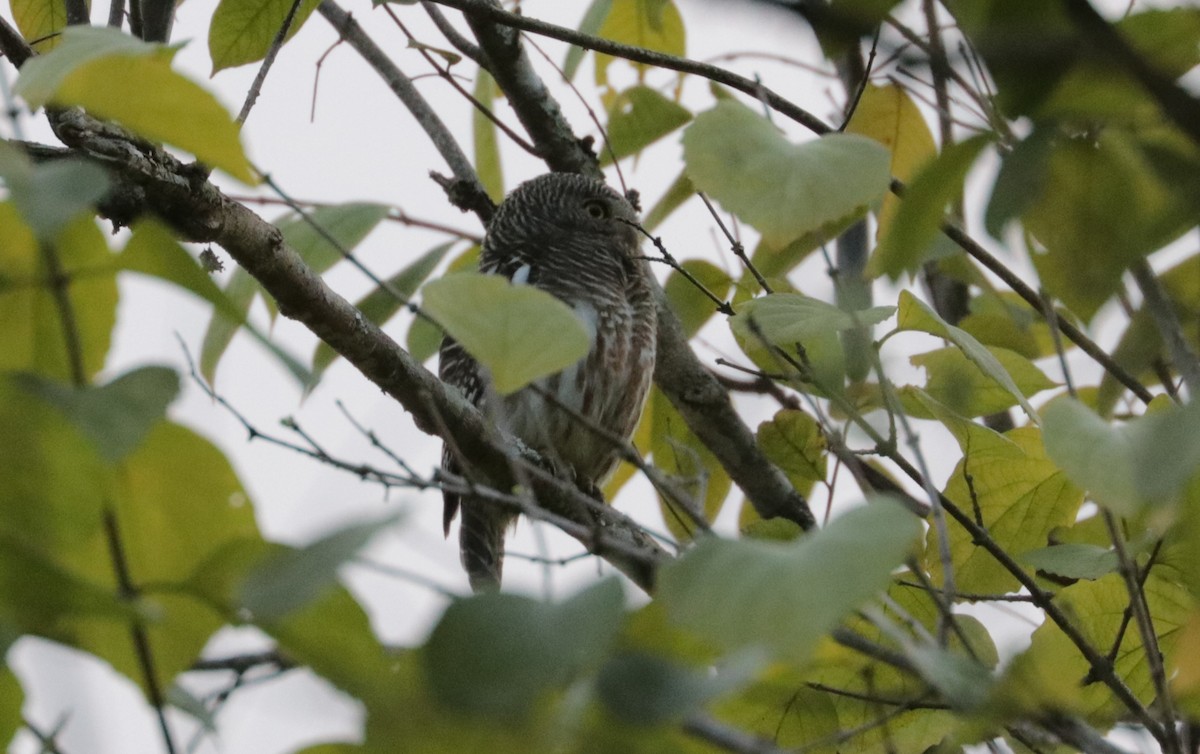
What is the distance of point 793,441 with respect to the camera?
2.60 meters

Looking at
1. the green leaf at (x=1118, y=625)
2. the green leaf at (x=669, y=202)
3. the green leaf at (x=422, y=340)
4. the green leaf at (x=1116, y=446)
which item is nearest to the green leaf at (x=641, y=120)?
the green leaf at (x=669, y=202)

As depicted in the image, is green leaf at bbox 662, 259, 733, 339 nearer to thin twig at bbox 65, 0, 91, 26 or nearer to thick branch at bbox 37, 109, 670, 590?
thick branch at bbox 37, 109, 670, 590

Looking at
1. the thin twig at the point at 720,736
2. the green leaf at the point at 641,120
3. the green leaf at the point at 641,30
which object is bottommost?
the thin twig at the point at 720,736

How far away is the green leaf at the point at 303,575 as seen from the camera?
623 millimetres

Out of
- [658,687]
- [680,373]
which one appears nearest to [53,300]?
[658,687]

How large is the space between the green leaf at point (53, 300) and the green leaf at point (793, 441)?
1819mm

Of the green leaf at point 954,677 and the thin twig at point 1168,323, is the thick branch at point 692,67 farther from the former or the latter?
the green leaf at point 954,677

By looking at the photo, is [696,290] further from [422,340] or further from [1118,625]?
[1118,625]

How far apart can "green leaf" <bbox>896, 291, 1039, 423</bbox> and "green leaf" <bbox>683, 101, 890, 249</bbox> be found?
60 centimetres

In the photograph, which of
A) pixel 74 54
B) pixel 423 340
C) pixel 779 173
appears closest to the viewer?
pixel 74 54

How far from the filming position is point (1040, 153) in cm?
73

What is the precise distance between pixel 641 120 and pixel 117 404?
228 cm

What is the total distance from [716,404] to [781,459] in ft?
1.45

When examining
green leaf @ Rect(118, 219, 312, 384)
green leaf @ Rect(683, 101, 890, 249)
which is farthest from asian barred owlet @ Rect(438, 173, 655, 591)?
green leaf @ Rect(118, 219, 312, 384)
